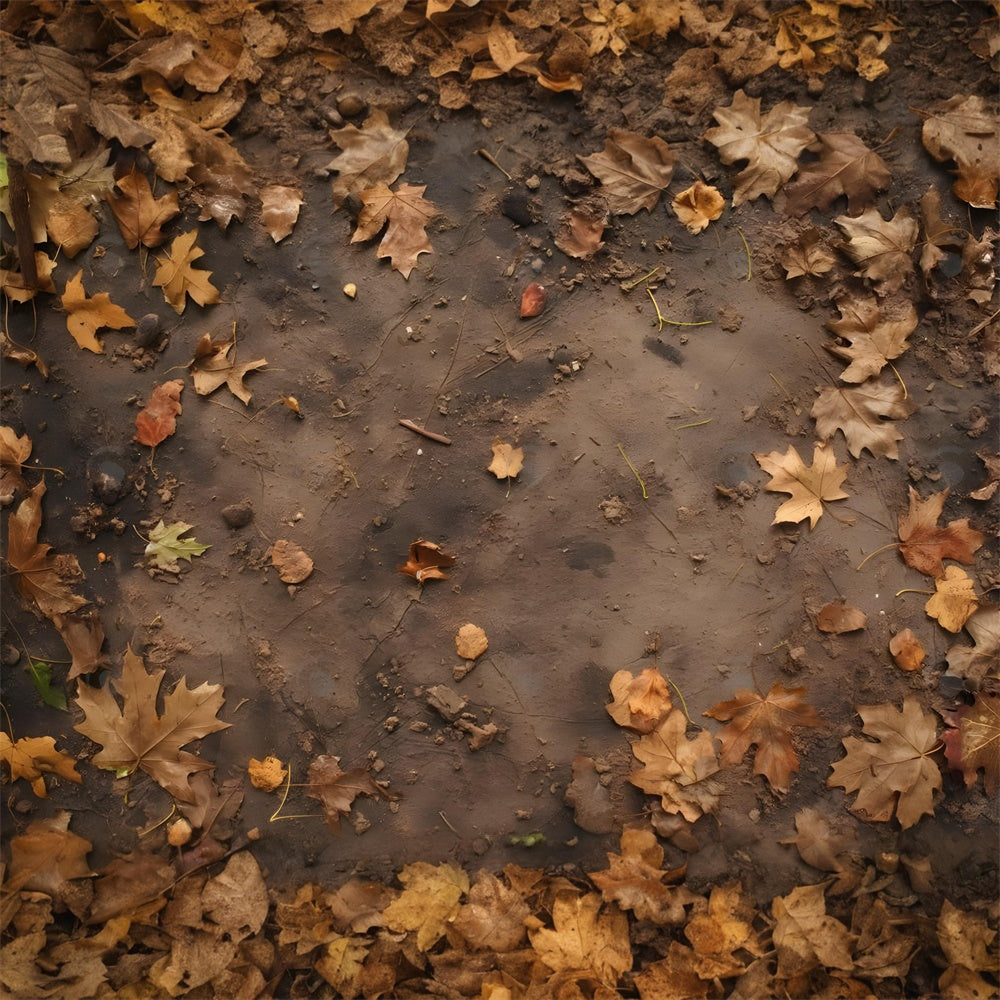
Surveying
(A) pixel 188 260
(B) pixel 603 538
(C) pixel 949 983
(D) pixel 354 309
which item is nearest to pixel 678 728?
(B) pixel 603 538

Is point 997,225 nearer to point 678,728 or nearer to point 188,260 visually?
point 678,728

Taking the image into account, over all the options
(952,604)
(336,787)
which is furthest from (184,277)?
(952,604)

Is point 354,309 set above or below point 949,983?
above

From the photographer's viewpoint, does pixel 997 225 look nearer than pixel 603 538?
No

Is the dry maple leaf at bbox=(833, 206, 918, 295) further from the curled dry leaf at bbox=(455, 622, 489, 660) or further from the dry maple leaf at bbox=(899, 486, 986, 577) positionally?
the curled dry leaf at bbox=(455, 622, 489, 660)

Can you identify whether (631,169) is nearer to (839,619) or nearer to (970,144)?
(970,144)

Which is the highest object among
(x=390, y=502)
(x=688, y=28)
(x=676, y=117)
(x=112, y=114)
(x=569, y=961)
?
(x=688, y=28)

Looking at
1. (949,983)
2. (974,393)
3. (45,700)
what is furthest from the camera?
(974,393)
